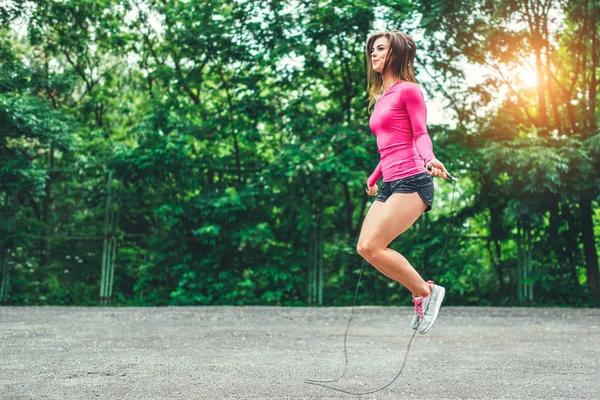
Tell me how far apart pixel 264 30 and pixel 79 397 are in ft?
33.5

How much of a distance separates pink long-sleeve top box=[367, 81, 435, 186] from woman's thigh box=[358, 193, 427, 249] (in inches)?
6.4

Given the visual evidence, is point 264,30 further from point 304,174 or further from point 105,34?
point 105,34

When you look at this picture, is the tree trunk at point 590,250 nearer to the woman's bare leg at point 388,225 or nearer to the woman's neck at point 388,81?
the woman's neck at point 388,81

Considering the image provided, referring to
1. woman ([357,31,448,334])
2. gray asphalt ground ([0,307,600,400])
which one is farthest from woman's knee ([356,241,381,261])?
gray asphalt ground ([0,307,600,400])

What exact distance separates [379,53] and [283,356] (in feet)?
9.34

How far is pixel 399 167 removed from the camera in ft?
13.6

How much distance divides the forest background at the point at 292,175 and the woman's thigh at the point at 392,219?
8028 mm

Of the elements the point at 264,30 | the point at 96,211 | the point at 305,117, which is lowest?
the point at 96,211

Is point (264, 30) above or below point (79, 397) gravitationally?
above

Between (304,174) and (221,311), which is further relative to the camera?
(304,174)

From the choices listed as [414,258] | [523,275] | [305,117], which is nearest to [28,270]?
[305,117]

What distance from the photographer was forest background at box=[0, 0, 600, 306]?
12.6m

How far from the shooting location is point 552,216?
12.9 meters

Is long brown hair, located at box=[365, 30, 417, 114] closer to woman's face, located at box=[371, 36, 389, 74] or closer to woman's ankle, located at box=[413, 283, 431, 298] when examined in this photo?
woman's face, located at box=[371, 36, 389, 74]
